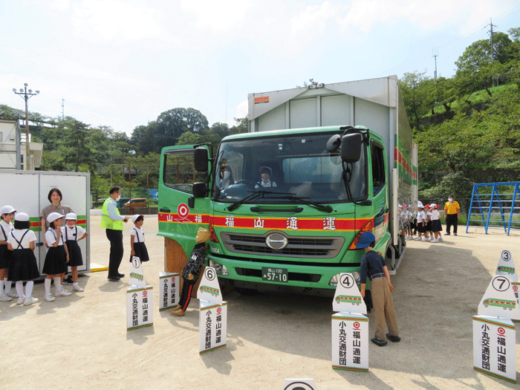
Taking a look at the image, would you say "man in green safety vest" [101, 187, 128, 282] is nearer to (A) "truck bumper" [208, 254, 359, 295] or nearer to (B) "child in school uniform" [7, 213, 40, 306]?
(B) "child in school uniform" [7, 213, 40, 306]

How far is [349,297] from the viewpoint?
3.69 m

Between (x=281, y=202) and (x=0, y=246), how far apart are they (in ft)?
15.1

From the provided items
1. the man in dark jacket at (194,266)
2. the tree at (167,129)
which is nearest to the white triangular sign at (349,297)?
the man in dark jacket at (194,266)

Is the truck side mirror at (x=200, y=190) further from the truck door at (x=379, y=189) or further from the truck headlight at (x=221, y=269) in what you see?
the truck door at (x=379, y=189)

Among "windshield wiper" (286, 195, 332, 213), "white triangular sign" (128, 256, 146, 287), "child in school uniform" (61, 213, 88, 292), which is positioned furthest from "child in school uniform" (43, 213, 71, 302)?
"windshield wiper" (286, 195, 332, 213)

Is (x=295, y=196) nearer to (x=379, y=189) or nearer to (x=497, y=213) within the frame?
(x=379, y=189)

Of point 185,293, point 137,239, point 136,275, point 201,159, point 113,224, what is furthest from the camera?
point 113,224

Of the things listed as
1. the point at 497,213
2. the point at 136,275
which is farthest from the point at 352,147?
the point at 497,213

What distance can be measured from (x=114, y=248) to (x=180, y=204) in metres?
2.27

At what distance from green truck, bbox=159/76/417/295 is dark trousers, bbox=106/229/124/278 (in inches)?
65.7

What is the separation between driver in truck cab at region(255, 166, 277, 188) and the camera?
488cm

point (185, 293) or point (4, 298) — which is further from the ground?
point (185, 293)

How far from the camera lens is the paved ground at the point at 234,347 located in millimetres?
3324

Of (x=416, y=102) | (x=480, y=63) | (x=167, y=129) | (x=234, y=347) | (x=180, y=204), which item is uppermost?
(x=167, y=129)
